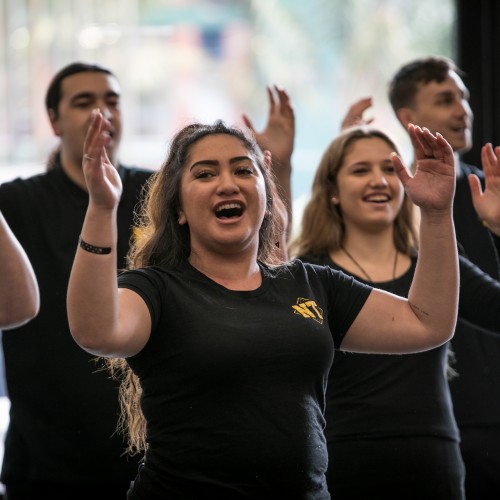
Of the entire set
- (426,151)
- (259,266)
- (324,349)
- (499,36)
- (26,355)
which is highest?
(499,36)

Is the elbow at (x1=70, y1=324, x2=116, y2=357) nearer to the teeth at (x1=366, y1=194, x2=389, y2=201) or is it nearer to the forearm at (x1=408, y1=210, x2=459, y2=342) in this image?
the forearm at (x1=408, y1=210, x2=459, y2=342)

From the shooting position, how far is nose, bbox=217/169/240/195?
1804 mm

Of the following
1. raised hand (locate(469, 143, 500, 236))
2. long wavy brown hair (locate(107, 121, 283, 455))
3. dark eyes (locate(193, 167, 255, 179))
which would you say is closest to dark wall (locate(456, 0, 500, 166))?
raised hand (locate(469, 143, 500, 236))

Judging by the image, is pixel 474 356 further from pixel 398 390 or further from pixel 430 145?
pixel 430 145

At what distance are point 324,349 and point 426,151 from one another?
398 mm

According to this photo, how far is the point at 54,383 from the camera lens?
2.52 metres

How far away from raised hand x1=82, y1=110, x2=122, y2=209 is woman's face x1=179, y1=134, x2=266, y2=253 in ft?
0.85

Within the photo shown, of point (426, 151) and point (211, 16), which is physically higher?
point (211, 16)

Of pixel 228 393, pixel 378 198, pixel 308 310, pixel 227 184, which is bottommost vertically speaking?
pixel 228 393

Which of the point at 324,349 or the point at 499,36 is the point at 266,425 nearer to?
the point at 324,349

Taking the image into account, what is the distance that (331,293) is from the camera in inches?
73.5

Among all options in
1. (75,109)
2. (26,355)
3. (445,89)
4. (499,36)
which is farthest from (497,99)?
(26,355)

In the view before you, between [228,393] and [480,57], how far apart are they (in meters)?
2.65

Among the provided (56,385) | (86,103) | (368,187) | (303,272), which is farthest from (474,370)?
(86,103)
